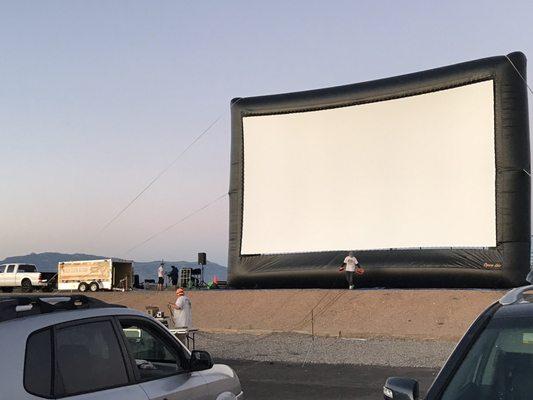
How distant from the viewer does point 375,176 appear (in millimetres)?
29703

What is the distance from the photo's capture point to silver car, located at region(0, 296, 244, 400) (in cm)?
411

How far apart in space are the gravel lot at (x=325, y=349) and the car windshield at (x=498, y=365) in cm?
1148

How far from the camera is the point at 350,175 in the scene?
99.6 ft

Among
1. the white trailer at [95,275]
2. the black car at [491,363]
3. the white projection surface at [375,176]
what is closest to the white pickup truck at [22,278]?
the white trailer at [95,275]

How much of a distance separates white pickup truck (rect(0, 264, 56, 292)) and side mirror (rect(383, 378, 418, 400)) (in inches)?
1753

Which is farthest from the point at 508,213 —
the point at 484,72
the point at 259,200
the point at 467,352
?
the point at 467,352

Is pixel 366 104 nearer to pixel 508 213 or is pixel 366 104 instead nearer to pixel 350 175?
pixel 350 175

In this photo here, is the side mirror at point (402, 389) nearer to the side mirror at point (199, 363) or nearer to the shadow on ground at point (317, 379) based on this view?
the side mirror at point (199, 363)

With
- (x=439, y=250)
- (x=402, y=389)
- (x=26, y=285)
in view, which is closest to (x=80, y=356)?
(x=402, y=389)

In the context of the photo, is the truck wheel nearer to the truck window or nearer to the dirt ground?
the truck window

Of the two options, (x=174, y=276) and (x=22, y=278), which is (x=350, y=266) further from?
(x=22, y=278)

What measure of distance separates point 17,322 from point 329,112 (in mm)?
28031

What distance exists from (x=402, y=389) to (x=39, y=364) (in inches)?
83.6

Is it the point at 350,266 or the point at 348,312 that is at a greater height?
the point at 350,266
